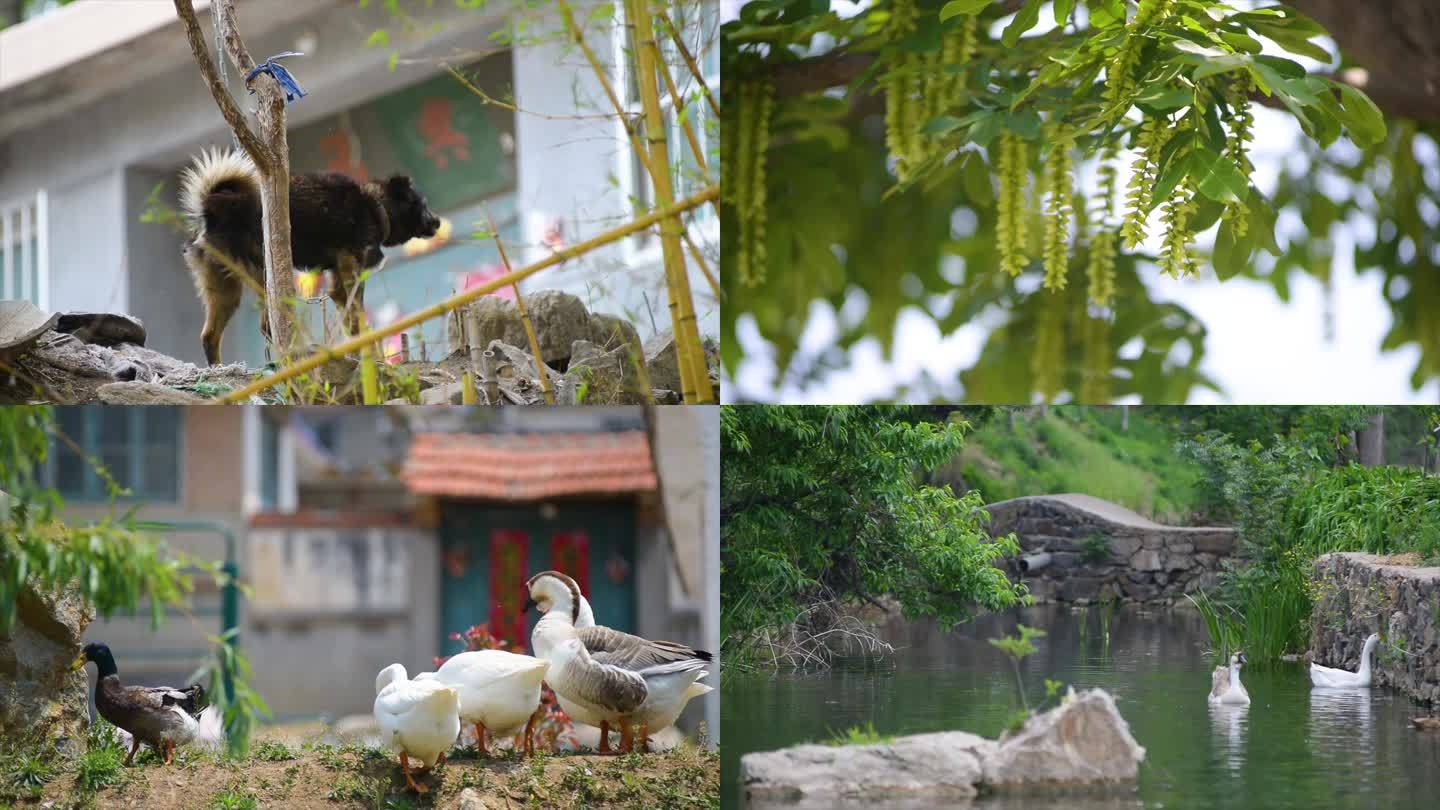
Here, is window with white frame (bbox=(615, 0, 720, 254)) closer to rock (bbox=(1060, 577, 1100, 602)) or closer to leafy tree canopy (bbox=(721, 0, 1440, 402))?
leafy tree canopy (bbox=(721, 0, 1440, 402))

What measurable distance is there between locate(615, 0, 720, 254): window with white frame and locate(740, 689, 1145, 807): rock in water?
0.99 m

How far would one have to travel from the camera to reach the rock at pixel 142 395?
7.70ft

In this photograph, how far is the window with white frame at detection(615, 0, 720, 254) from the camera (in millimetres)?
2363

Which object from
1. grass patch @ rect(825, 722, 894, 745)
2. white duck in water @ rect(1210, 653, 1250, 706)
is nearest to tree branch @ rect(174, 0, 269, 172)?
grass patch @ rect(825, 722, 894, 745)

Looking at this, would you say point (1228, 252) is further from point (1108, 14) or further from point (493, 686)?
point (493, 686)

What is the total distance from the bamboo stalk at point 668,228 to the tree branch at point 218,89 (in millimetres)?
689


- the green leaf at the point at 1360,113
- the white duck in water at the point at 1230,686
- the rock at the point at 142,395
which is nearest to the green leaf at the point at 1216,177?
the green leaf at the point at 1360,113

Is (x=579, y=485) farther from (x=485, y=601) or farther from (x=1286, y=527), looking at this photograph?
(x=1286, y=527)

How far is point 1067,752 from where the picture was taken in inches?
91.5

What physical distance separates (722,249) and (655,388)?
0.31 meters

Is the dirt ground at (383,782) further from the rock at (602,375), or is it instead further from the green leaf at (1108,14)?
the green leaf at (1108,14)

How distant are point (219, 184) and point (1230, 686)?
2070mm

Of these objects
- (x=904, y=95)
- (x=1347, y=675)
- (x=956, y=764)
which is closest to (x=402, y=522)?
(x=956, y=764)

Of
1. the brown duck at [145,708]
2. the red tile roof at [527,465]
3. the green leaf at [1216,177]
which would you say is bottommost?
the brown duck at [145,708]
